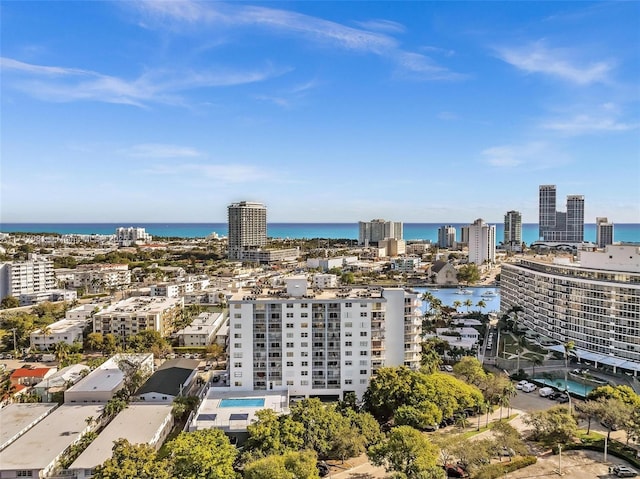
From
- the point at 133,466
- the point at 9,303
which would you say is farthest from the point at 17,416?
the point at 9,303

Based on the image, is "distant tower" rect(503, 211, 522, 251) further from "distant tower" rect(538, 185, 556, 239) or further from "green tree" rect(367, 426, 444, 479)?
"green tree" rect(367, 426, 444, 479)

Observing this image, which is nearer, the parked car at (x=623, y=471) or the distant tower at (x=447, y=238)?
the parked car at (x=623, y=471)

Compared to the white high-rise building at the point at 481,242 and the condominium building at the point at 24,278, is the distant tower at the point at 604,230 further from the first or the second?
the condominium building at the point at 24,278

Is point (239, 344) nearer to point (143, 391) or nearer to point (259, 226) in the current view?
point (143, 391)

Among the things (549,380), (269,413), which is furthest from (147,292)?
(549,380)

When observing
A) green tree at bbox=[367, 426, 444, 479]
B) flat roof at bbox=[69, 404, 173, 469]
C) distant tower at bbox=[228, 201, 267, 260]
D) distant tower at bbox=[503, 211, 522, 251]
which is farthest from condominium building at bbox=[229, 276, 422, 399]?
distant tower at bbox=[503, 211, 522, 251]

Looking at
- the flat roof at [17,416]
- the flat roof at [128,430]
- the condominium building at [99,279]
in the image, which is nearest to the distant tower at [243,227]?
the condominium building at [99,279]
